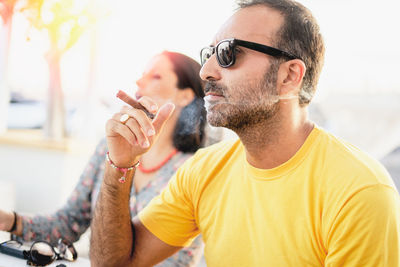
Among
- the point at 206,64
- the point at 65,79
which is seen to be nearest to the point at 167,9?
the point at 65,79

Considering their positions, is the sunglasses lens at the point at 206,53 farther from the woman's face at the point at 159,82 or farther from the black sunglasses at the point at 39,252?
the black sunglasses at the point at 39,252

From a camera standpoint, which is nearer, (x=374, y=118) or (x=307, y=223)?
(x=307, y=223)

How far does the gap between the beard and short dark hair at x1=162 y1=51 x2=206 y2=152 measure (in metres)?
0.84

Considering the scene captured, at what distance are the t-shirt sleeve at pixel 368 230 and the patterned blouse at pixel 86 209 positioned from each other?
908mm

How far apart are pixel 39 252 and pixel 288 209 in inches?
37.9

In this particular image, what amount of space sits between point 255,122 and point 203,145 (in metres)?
0.95

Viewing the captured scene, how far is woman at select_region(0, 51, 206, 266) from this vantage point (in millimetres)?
2006

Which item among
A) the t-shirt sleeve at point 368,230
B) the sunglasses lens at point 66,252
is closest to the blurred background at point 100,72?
the sunglasses lens at point 66,252

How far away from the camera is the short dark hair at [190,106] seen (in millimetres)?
2367

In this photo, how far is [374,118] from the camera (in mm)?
3145

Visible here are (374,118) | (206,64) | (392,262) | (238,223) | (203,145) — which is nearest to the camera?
(392,262)

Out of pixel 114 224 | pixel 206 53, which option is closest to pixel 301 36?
pixel 206 53

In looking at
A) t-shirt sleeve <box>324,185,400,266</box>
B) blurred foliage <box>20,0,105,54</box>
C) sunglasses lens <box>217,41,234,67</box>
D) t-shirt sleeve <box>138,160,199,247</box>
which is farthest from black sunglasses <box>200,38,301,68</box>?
blurred foliage <box>20,0,105,54</box>

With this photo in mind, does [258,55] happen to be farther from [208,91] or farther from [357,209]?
[357,209]
